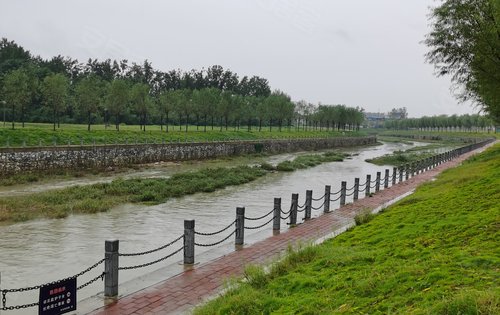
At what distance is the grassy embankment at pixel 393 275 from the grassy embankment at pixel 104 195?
14.3m

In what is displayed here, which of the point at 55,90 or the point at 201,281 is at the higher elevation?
the point at 55,90

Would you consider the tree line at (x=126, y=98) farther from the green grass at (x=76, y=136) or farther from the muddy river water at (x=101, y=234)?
the muddy river water at (x=101, y=234)

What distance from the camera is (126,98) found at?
62406 mm

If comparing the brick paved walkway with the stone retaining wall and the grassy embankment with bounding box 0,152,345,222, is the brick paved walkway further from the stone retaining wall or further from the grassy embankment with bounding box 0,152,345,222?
the stone retaining wall

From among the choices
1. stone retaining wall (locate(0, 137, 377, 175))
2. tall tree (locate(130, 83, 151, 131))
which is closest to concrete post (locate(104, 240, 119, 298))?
stone retaining wall (locate(0, 137, 377, 175))

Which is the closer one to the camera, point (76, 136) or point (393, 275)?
point (393, 275)

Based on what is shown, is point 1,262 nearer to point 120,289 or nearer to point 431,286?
point 120,289

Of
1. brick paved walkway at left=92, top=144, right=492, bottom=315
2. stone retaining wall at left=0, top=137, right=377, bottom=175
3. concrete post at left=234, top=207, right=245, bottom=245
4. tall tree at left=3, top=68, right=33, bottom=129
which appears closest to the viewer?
brick paved walkway at left=92, top=144, right=492, bottom=315

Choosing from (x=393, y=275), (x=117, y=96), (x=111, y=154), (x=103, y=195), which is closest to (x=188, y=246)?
(x=393, y=275)

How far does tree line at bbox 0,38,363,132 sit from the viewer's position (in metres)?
55.1

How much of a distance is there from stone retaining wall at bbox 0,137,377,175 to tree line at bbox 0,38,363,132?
9.84m

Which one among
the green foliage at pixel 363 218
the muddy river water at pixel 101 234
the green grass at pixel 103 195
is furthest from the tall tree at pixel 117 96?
the green foliage at pixel 363 218

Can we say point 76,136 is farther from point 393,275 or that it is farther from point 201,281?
point 393,275

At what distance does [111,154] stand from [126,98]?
21648 millimetres
